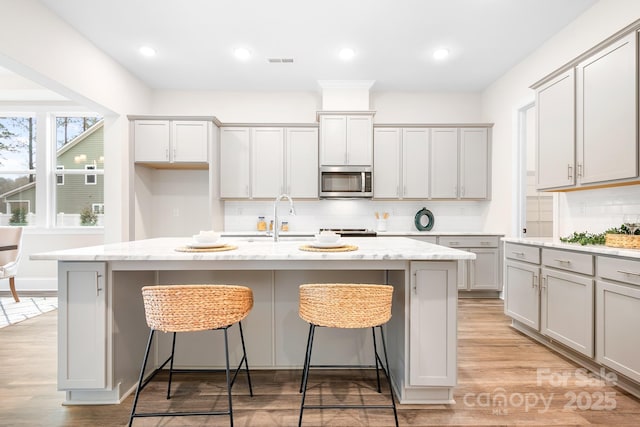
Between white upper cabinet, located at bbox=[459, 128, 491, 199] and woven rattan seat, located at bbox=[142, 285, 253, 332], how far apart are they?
4029 millimetres

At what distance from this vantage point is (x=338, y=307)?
5.37 feet

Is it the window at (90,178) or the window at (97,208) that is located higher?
the window at (90,178)

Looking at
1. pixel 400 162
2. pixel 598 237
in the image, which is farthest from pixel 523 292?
pixel 400 162

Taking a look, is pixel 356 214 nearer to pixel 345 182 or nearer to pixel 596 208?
pixel 345 182

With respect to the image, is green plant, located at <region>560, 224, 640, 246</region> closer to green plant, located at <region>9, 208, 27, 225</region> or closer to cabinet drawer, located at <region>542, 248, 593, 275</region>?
cabinet drawer, located at <region>542, 248, 593, 275</region>

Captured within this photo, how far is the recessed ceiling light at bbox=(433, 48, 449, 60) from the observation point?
3.77m

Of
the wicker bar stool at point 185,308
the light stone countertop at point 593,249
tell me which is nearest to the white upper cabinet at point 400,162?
the light stone countertop at point 593,249

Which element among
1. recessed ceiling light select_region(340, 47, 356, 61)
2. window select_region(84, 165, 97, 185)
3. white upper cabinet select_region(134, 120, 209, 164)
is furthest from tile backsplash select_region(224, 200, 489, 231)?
window select_region(84, 165, 97, 185)

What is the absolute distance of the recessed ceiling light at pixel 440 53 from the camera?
149 inches

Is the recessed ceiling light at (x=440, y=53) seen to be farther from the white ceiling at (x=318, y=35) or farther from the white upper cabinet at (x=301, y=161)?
the white upper cabinet at (x=301, y=161)

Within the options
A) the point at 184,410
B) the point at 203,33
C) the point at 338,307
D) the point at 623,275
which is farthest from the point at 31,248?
the point at 623,275

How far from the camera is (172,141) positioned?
4375mm

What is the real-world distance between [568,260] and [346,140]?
2.88 m

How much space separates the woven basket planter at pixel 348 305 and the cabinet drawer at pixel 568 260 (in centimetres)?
168
